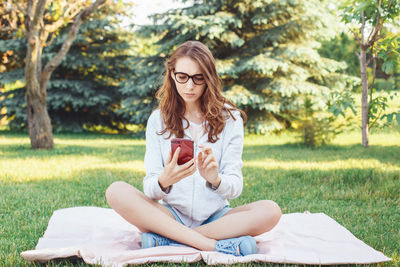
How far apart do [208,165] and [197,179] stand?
0.39 metres

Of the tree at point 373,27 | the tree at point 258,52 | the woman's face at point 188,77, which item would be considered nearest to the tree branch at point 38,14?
the tree at point 258,52

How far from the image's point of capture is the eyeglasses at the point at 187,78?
2.86 metres

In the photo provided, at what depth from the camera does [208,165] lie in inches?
101

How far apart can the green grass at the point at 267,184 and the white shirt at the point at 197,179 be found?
0.78 meters

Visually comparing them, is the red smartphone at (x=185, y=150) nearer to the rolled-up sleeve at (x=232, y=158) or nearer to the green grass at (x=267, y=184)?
the rolled-up sleeve at (x=232, y=158)

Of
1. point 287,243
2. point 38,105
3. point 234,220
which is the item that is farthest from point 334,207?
point 38,105

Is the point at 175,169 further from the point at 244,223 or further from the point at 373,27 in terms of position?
the point at 373,27

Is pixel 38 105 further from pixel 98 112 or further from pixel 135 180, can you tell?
pixel 98 112

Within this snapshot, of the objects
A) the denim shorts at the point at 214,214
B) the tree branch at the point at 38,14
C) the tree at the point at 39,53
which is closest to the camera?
the denim shorts at the point at 214,214

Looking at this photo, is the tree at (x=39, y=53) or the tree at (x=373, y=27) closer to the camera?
the tree at (x=373, y=27)

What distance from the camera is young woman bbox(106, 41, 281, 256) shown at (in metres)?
2.71

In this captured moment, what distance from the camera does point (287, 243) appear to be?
3012 millimetres

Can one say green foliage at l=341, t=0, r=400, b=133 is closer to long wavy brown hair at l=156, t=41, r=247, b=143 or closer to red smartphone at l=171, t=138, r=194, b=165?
long wavy brown hair at l=156, t=41, r=247, b=143

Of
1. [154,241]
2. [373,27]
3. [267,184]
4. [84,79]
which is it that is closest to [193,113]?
[154,241]
